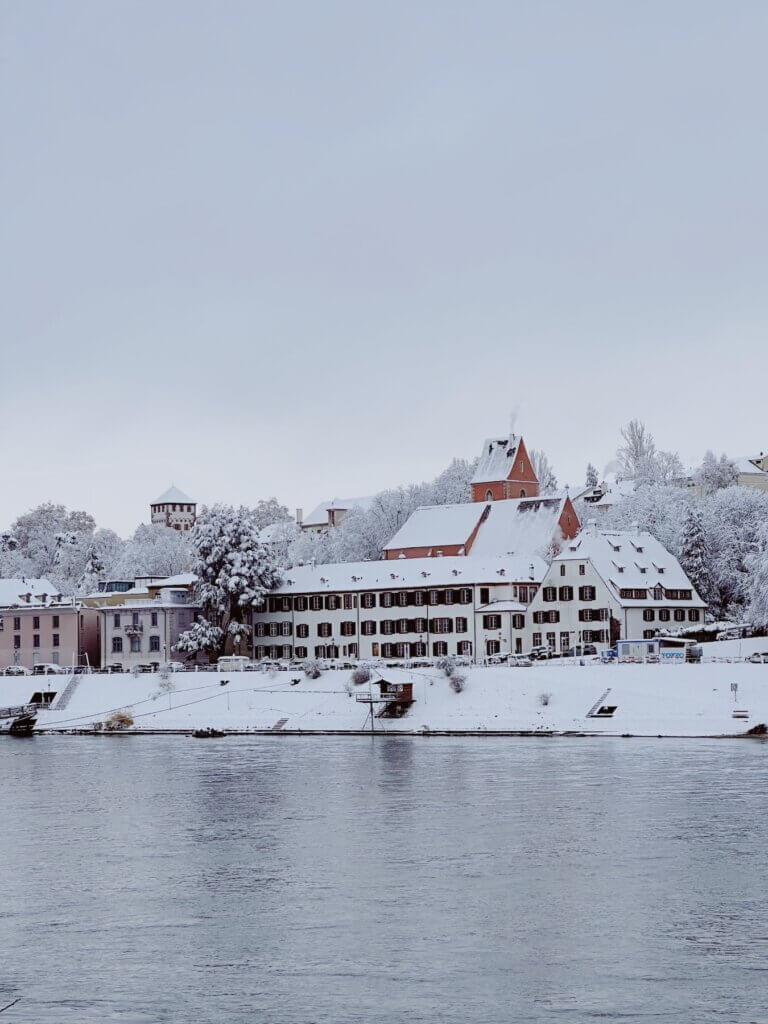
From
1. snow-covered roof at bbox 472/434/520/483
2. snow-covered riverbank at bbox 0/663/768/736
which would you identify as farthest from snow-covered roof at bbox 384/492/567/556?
snow-covered riverbank at bbox 0/663/768/736

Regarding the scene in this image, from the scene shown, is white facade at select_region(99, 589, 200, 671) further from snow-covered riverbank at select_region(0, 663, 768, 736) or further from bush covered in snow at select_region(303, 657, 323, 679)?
bush covered in snow at select_region(303, 657, 323, 679)

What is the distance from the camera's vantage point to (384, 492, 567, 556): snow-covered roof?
469 feet

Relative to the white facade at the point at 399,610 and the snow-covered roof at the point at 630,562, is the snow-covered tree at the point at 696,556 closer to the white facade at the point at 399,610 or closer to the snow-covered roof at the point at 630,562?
the snow-covered roof at the point at 630,562

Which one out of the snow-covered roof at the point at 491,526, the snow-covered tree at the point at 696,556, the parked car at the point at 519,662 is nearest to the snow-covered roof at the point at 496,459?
the snow-covered roof at the point at 491,526

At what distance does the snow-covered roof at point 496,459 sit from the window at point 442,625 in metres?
33.0

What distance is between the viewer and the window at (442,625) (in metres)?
127

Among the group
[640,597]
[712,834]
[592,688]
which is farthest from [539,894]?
[640,597]

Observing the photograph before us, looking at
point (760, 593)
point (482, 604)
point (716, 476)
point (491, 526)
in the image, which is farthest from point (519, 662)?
point (716, 476)

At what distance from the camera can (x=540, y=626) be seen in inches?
4872

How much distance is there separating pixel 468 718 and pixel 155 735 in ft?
74.0

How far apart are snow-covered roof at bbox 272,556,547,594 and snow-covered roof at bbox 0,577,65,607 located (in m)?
25.1

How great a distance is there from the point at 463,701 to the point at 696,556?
42.3 metres

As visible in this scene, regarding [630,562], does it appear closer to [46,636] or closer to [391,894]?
[46,636]

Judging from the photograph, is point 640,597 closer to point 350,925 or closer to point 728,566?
point 728,566
